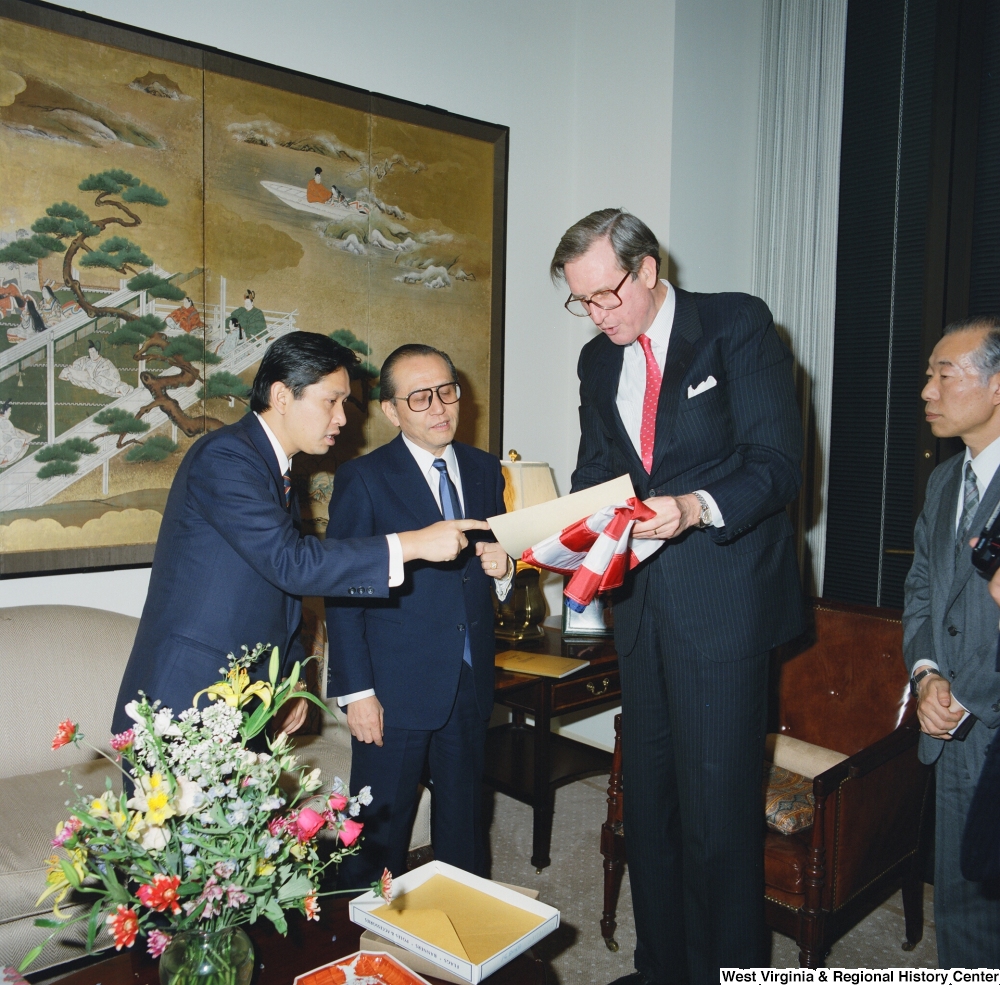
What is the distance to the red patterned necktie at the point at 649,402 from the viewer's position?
196 centimetres

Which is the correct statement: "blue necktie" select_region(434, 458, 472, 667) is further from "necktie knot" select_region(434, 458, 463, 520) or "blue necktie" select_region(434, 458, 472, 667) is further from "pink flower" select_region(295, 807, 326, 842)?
"pink flower" select_region(295, 807, 326, 842)

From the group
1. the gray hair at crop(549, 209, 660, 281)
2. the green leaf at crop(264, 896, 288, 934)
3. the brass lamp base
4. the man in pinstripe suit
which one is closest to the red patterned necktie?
the man in pinstripe suit

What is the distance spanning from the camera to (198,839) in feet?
3.57

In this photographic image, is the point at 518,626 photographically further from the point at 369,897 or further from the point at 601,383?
the point at 369,897

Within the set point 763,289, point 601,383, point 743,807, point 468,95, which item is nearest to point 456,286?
point 468,95

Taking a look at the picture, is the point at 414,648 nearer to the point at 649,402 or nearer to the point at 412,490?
the point at 412,490

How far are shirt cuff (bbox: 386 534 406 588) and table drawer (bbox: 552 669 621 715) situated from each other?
4.04 ft

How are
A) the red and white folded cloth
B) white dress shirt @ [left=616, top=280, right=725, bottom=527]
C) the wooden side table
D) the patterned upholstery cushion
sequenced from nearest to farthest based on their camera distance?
1. the red and white folded cloth
2. white dress shirt @ [left=616, top=280, right=725, bottom=527]
3. the patterned upholstery cushion
4. the wooden side table

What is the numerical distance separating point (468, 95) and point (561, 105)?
1.72 ft

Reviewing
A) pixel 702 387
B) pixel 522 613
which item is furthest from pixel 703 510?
pixel 522 613

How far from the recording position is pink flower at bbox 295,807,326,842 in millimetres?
1130

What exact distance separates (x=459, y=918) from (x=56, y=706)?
5.58ft

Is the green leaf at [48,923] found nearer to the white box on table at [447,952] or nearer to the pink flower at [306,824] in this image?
the pink flower at [306,824]

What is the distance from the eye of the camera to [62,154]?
2.54 meters
